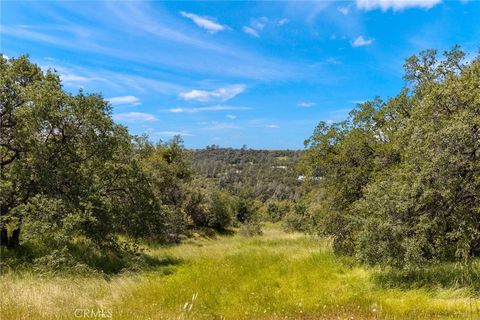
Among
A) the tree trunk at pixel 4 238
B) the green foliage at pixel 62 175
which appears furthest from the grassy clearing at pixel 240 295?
the tree trunk at pixel 4 238

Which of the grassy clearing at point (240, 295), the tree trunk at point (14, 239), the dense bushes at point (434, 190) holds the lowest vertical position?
the grassy clearing at point (240, 295)

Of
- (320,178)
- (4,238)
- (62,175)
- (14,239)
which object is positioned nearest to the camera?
(62,175)

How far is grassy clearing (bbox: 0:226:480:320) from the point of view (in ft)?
27.4

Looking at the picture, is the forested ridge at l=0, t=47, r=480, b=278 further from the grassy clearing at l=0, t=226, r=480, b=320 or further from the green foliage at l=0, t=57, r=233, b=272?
the grassy clearing at l=0, t=226, r=480, b=320

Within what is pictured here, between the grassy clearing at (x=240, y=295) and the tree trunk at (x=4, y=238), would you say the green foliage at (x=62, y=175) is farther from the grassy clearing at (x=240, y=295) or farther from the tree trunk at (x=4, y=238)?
the grassy clearing at (x=240, y=295)

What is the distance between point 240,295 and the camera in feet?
36.3

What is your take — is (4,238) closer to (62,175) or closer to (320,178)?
(62,175)

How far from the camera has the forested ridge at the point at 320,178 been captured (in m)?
11.3

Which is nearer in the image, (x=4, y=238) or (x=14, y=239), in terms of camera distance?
(x=14, y=239)

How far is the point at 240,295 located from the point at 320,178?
1045 cm

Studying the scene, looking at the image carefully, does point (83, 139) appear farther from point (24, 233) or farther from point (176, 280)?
point (176, 280)

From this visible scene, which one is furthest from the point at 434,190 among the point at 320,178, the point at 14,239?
the point at 14,239

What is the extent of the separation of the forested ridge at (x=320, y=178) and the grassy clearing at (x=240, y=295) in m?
1.29

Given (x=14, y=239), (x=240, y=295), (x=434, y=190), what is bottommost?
(x=240, y=295)
